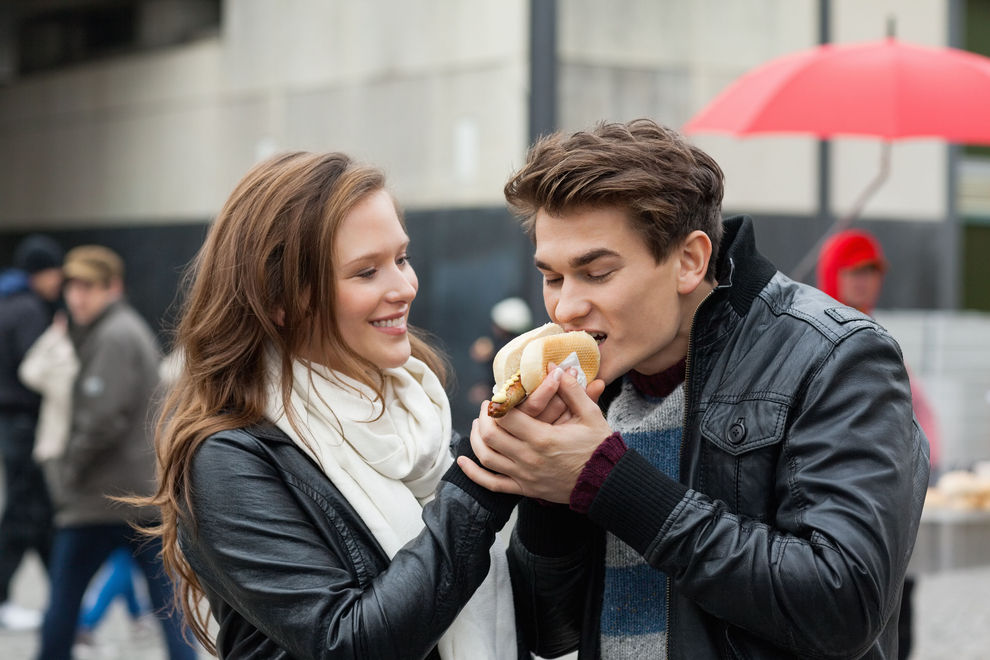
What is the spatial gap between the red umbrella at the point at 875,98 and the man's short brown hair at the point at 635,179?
2914mm

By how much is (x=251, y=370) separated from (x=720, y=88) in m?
8.06

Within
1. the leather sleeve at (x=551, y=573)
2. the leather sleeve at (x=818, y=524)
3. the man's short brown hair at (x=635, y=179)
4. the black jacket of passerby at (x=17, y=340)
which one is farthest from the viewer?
the black jacket of passerby at (x=17, y=340)

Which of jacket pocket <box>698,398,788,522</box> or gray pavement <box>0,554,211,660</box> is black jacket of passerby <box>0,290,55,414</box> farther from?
jacket pocket <box>698,398,788,522</box>

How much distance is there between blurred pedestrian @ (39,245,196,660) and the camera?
17.9ft

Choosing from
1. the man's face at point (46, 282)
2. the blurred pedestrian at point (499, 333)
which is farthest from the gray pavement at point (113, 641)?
the blurred pedestrian at point (499, 333)

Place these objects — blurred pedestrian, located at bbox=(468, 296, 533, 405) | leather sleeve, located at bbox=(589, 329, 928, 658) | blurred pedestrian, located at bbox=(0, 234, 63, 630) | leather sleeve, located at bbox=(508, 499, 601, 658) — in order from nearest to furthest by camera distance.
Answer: leather sleeve, located at bbox=(589, 329, 928, 658) < leather sleeve, located at bbox=(508, 499, 601, 658) < blurred pedestrian, located at bbox=(0, 234, 63, 630) < blurred pedestrian, located at bbox=(468, 296, 533, 405)

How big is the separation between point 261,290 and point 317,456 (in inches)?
13.2

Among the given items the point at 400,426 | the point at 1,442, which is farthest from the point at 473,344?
the point at 400,426

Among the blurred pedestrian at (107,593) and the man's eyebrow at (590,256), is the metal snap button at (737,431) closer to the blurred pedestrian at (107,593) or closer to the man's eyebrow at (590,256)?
the man's eyebrow at (590,256)

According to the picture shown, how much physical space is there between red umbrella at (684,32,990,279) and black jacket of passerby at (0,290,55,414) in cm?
450

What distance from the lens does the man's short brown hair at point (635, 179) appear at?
2160mm

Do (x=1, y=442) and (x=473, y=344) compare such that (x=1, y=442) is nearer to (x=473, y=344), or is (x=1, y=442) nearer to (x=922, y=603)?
(x=473, y=344)

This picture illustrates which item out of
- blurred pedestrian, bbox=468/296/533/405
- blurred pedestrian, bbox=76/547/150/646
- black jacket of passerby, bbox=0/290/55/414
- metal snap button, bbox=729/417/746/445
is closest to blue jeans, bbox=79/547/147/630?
blurred pedestrian, bbox=76/547/150/646

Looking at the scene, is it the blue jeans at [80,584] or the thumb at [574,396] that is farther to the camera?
the blue jeans at [80,584]
